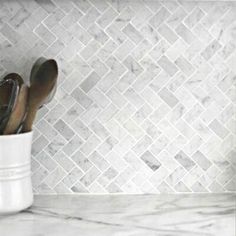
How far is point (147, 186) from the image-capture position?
1.34 m

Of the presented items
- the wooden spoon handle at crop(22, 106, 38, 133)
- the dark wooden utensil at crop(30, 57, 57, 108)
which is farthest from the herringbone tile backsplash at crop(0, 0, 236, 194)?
the wooden spoon handle at crop(22, 106, 38, 133)

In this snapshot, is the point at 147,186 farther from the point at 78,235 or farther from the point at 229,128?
the point at 78,235

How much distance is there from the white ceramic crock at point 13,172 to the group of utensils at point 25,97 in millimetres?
31

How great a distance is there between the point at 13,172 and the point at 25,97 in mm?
182

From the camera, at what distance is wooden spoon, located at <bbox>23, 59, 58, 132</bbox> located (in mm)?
1152

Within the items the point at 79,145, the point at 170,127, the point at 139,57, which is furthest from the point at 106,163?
the point at 139,57

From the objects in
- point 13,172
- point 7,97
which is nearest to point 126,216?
point 13,172

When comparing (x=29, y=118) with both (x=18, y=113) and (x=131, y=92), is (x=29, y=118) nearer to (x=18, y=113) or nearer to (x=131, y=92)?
(x=18, y=113)

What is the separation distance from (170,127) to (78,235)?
1.53ft

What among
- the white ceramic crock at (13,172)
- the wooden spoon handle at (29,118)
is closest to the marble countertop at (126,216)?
the white ceramic crock at (13,172)

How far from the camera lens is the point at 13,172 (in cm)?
112

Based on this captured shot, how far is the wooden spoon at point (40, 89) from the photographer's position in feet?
3.78

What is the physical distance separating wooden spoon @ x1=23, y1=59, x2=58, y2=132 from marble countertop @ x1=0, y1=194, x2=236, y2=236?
226 mm

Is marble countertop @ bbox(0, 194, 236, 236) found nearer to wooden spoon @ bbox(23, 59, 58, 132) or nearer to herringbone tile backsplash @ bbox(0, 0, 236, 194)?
herringbone tile backsplash @ bbox(0, 0, 236, 194)
